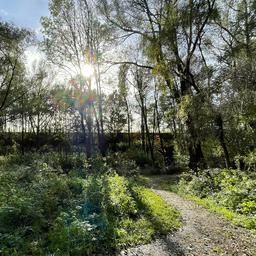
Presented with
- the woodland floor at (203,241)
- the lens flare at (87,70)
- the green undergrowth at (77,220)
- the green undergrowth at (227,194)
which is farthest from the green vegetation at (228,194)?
the lens flare at (87,70)

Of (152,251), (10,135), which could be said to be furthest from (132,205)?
(10,135)

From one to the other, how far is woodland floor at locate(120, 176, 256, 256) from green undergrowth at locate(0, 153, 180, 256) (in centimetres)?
28

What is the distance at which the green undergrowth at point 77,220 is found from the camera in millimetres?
4574

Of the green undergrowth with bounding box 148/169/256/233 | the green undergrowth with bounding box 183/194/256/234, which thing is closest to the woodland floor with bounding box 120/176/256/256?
the green undergrowth with bounding box 183/194/256/234

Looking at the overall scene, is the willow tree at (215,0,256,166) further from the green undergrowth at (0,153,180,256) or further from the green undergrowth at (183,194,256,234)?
the green undergrowth at (0,153,180,256)

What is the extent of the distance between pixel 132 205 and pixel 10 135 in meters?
28.5

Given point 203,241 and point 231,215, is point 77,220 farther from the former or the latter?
point 231,215

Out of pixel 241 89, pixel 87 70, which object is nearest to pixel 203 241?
pixel 241 89

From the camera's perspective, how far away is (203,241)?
17.7 ft

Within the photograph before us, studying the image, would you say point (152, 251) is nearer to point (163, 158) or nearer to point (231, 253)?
point (231, 253)

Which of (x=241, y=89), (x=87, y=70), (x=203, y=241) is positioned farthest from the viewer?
(x=87, y=70)

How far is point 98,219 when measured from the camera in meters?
5.66

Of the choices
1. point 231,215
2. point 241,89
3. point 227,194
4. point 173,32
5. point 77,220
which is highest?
point 173,32

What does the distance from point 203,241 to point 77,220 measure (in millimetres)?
2439
